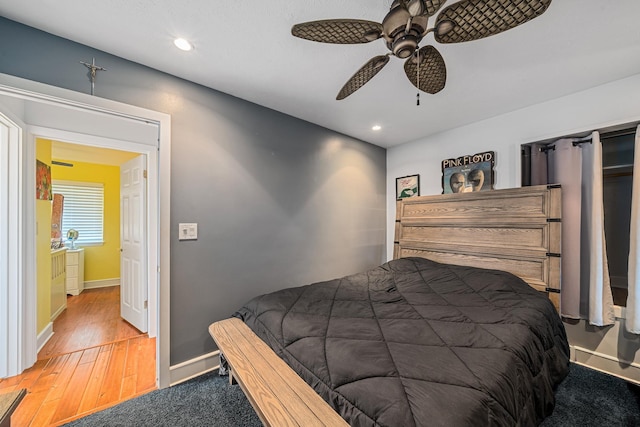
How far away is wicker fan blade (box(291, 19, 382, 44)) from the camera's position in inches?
41.3

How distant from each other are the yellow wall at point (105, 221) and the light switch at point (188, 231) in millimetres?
4194

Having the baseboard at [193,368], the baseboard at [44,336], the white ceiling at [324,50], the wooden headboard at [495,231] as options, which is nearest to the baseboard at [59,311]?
the baseboard at [44,336]

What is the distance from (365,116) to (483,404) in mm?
2444

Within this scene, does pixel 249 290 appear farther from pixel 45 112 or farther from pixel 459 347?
pixel 45 112

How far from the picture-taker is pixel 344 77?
1912 mm

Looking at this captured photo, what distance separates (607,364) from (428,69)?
2.77 metres

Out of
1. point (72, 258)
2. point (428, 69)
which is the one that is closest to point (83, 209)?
point (72, 258)

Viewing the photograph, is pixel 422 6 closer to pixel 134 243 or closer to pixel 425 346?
pixel 425 346

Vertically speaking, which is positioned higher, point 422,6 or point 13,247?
point 422,6

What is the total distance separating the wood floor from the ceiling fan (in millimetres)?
2626

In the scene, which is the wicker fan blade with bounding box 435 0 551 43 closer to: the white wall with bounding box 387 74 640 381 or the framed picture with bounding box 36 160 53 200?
the white wall with bounding box 387 74 640 381

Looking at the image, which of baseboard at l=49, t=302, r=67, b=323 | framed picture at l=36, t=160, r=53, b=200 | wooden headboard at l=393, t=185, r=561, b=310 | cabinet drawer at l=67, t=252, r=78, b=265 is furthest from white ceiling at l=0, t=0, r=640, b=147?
cabinet drawer at l=67, t=252, r=78, b=265

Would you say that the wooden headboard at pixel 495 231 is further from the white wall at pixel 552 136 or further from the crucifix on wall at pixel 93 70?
the crucifix on wall at pixel 93 70

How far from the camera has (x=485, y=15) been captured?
0.97 meters
